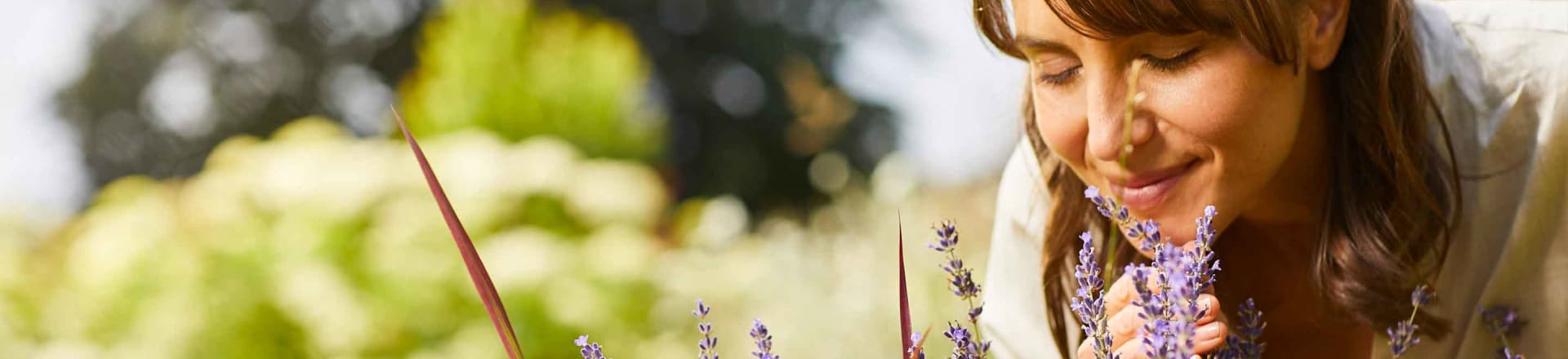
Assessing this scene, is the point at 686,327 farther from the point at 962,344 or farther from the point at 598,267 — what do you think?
the point at 962,344

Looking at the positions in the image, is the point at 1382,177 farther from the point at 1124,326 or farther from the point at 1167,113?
the point at 1124,326

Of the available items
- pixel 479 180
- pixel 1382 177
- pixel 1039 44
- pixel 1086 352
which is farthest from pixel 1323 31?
pixel 479 180

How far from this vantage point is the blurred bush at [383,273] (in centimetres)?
212

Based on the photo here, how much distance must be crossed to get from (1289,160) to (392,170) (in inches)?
60.2

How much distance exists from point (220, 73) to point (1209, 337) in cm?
354

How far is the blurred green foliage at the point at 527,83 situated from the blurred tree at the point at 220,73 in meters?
0.83

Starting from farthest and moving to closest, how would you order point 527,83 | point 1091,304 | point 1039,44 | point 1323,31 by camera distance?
point 527,83
point 1323,31
point 1039,44
point 1091,304

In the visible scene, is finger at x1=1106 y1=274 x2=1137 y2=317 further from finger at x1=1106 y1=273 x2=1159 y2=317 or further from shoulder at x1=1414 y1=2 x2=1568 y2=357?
shoulder at x1=1414 y1=2 x2=1568 y2=357

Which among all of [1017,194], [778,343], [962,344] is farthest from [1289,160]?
[778,343]

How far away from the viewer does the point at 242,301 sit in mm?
2150

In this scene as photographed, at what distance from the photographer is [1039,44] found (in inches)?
44.5

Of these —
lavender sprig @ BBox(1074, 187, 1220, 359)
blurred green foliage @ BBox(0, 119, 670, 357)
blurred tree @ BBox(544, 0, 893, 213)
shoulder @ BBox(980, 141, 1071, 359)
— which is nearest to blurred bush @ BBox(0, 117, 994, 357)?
blurred green foliage @ BBox(0, 119, 670, 357)

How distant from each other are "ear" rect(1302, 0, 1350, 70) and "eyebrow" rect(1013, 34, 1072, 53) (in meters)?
0.26

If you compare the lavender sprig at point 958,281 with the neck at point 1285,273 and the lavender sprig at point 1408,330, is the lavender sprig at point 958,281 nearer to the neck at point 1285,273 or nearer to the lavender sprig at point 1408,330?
the lavender sprig at point 1408,330
